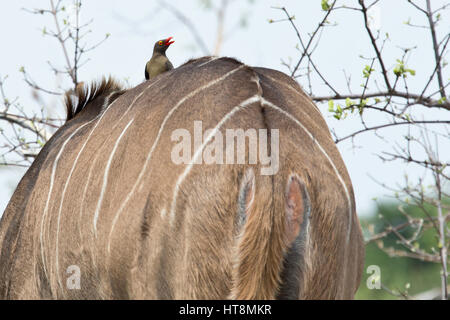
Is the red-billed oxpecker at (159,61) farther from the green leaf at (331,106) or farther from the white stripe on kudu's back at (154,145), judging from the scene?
the white stripe on kudu's back at (154,145)

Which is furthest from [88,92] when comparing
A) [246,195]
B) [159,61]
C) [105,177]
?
[246,195]

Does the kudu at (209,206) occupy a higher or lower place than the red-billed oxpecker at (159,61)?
lower

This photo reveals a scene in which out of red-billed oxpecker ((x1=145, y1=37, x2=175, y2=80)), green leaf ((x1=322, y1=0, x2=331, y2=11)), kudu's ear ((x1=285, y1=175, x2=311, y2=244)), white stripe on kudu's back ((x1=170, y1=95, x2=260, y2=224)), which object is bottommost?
kudu's ear ((x1=285, y1=175, x2=311, y2=244))

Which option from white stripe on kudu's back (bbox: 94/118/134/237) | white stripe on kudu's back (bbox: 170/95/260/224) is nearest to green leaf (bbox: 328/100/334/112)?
white stripe on kudu's back (bbox: 170/95/260/224)

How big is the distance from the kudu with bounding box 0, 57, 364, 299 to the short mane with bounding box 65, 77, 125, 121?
3.81 ft

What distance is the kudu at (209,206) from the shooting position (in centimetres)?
253

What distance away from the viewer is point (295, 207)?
2604mm

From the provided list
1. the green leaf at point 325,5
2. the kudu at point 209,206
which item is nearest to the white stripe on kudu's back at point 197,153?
the kudu at point 209,206

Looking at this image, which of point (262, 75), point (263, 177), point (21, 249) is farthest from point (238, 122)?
point (21, 249)

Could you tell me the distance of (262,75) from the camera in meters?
3.11

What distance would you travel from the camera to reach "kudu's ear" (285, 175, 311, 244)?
8.50 feet

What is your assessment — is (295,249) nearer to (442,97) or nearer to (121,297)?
(121,297)

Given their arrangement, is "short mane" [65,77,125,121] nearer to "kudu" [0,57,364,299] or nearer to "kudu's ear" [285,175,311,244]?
"kudu" [0,57,364,299]
